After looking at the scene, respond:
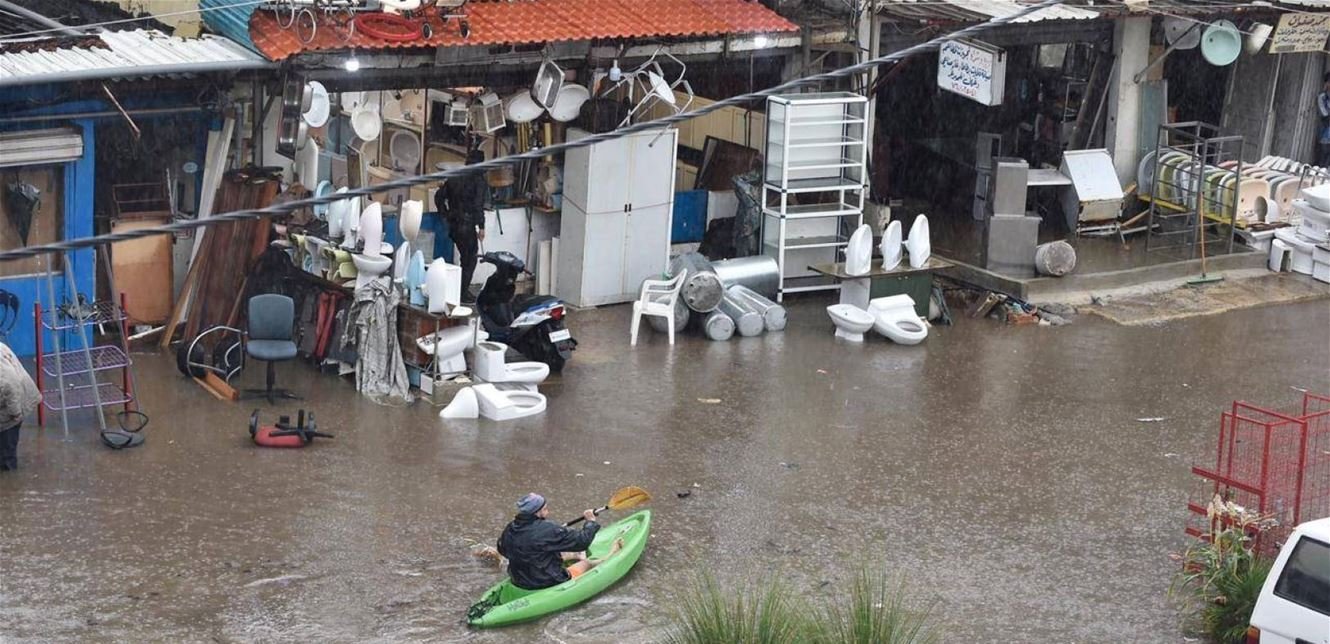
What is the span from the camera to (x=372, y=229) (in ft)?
49.2

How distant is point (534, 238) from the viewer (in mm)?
17797

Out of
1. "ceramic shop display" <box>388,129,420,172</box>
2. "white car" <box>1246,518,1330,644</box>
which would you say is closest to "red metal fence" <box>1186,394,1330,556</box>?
"white car" <box>1246,518,1330,644</box>

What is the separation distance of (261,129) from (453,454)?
3.99m

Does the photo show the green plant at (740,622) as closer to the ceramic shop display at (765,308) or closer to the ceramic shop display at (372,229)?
the ceramic shop display at (372,229)

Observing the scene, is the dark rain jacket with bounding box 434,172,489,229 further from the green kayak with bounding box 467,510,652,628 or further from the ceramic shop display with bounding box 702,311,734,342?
the green kayak with bounding box 467,510,652,628

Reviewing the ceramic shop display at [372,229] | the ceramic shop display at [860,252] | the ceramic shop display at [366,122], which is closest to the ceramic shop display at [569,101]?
the ceramic shop display at [366,122]

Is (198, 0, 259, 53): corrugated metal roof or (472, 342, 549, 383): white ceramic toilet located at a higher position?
(198, 0, 259, 53): corrugated metal roof

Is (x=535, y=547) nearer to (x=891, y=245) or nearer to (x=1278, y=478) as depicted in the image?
(x=1278, y=478)

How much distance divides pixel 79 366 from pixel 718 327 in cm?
576

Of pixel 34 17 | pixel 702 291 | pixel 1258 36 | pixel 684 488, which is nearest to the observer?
pixel 684 488

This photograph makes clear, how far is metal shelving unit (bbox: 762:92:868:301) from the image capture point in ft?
58.3

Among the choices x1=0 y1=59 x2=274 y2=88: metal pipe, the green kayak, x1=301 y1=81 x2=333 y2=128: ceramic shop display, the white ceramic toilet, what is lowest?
the green kayak

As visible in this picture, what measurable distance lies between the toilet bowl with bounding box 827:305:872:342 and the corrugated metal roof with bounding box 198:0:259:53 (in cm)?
584

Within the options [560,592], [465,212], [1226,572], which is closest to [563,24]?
[465,212]
